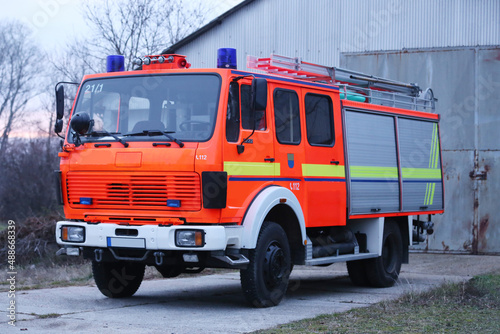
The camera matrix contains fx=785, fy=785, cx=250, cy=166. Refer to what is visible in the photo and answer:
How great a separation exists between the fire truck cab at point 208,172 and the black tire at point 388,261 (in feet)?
3.22

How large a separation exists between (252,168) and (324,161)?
164 cm

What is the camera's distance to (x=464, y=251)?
54.6 feet

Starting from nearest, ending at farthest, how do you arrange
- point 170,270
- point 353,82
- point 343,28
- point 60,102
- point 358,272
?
point 60,102 → point 170,270 → point 353,82 → point 358,272 → point 343,28

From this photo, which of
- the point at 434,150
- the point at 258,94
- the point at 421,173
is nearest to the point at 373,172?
the point at 421,173

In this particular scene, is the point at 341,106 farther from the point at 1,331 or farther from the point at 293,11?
the point at 293,11

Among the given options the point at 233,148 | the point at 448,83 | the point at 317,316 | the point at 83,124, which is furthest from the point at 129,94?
the point at 448,83

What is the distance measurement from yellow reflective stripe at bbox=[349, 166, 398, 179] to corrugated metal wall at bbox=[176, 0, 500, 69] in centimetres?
640

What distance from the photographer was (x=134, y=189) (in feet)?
28.5

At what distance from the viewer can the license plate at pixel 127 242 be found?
849 centimetres

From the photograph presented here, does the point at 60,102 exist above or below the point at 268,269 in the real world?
above

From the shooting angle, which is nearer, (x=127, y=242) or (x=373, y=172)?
(x=127, y=242)

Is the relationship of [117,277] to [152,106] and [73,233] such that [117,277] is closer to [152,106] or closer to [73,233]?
[73,233]

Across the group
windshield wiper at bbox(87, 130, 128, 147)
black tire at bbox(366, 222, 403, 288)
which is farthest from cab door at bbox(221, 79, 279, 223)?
black tire at bbox(366, 222, 403, 288)

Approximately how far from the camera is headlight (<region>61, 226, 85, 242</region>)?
891 cm
